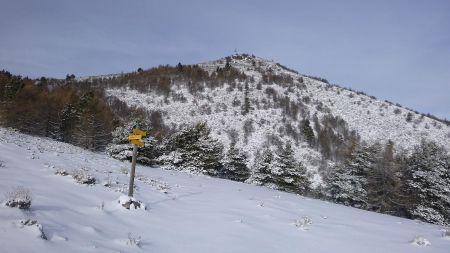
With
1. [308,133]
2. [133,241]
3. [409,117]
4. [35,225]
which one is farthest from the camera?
[409,117]

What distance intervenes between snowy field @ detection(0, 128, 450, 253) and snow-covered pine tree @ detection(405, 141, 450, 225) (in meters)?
21.6

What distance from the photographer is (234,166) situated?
138ft

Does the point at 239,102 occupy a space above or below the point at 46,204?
above

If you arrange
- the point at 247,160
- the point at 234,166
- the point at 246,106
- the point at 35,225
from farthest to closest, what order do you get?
the point at 246,106 < the point at 247,160 < the point at 234,166 < the point at 35,225

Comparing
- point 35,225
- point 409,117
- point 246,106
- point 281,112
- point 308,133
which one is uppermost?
point 409,117

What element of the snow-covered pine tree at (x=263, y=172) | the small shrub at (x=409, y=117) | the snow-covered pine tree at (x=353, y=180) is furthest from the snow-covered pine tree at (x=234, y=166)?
the small shrub at (x=409, y=117)

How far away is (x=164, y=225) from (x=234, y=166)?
32.3 metres

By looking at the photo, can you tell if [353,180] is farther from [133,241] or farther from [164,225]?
[133,241]

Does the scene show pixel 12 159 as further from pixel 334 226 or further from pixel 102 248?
pixel 334 226

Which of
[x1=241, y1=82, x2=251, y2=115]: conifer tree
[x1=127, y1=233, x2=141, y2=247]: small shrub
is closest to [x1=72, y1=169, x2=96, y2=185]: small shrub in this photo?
[x1=127, y1=233, x2=141, y2=247]: small shrub

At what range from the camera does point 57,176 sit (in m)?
12.6

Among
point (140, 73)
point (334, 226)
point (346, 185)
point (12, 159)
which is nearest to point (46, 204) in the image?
point (12, 159)

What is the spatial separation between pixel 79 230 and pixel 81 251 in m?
1.19

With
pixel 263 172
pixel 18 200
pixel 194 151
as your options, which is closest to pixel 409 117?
pixel 263 172
